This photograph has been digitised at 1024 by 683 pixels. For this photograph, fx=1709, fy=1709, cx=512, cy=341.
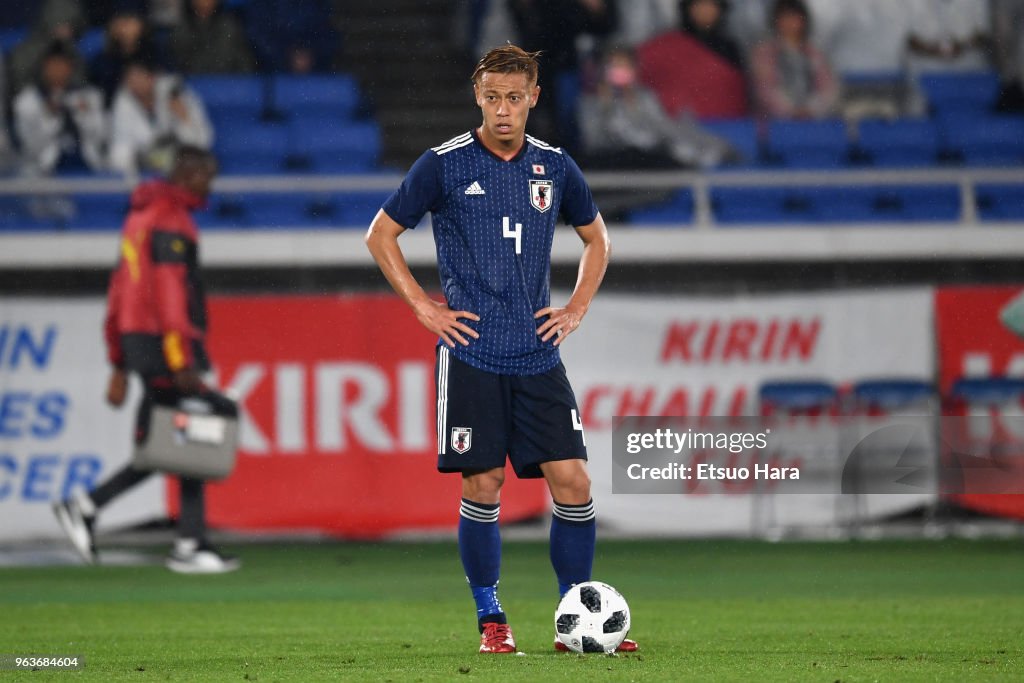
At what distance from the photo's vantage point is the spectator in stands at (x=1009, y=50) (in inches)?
590

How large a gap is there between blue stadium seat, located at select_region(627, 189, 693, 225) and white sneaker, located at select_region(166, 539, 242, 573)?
462cm

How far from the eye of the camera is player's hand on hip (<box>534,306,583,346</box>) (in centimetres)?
547

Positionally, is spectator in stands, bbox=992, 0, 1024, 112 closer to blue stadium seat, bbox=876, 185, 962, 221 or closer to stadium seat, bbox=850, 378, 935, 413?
blue stadium seat, bbox=876, 185, 962, 221

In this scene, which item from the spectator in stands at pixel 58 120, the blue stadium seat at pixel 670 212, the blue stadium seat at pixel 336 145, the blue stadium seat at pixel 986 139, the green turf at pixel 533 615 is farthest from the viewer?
the blue stadium seat at pixel 986 139

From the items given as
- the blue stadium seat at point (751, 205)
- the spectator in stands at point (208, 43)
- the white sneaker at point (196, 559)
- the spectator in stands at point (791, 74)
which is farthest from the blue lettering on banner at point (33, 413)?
the spectator in stands at point (791, 74)

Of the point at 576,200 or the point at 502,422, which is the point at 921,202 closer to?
the point at 576,200

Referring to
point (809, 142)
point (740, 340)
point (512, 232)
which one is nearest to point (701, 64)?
point (809, 142)

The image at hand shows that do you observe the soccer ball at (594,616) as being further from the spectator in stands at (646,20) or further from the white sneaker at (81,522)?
the spectator in stands at (646,20)

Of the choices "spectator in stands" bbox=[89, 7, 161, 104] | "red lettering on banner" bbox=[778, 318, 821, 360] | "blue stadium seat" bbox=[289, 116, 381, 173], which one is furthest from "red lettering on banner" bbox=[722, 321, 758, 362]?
"spectator in stands" bbox=[89, 7, 161, 104]

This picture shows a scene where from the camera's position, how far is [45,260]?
11734 millimetres

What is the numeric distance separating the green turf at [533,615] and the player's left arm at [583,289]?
104cm

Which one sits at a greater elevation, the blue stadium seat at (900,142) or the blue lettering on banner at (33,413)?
the blue stadium seat at (900,142)

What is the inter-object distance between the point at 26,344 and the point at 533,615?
535 cm

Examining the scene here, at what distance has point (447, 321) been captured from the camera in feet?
17.8
